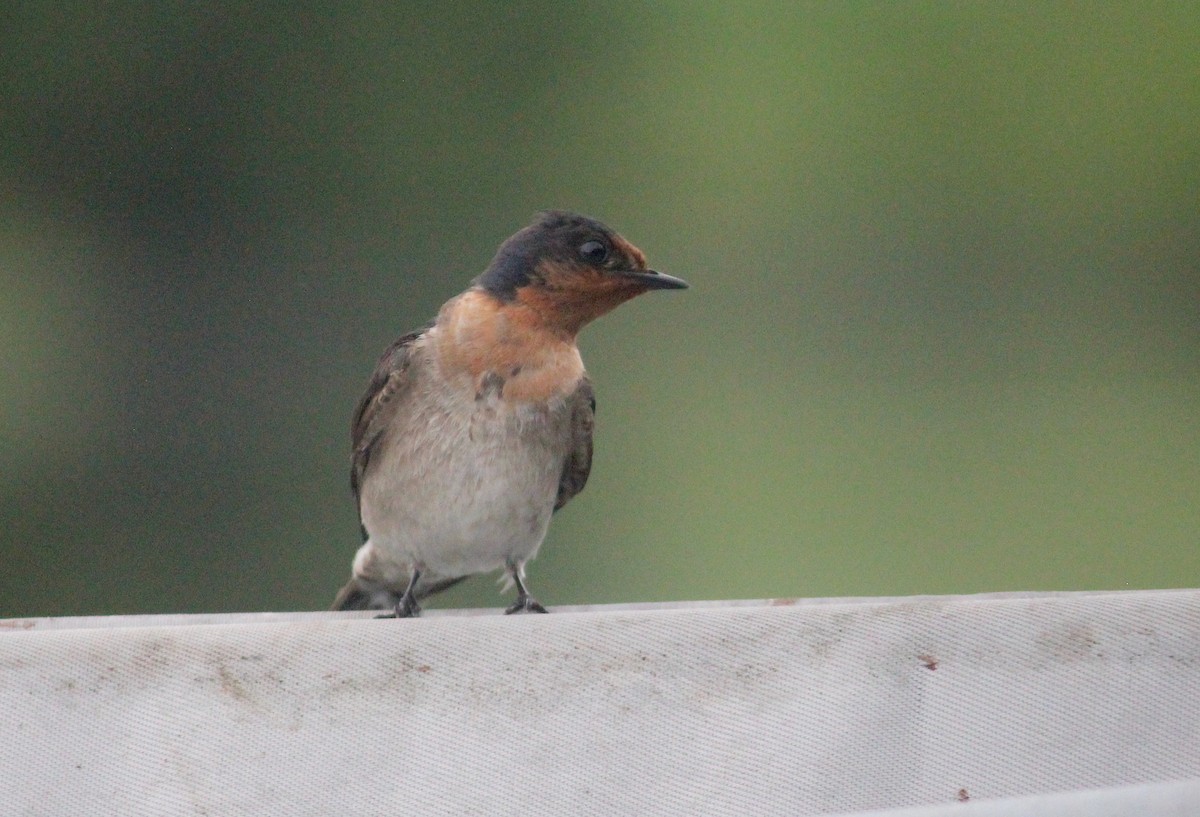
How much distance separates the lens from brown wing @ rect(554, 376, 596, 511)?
5.77ft

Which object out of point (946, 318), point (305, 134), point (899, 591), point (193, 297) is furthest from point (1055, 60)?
point (193, 297)

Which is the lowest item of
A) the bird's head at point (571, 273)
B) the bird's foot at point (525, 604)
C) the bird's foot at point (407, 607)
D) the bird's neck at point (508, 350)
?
the bird's foot at point (407, 607)

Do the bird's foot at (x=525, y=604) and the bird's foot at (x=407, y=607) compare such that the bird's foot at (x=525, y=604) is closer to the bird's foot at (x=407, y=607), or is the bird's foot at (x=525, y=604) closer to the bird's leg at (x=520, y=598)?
the bird's leg at (x=520, y=598)

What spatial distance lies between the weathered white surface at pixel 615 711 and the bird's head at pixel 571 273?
0.74 m

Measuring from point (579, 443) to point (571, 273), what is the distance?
23 centimetres

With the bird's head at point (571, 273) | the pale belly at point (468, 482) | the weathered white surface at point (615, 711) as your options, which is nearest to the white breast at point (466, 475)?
the pale belly at point (468, 482)

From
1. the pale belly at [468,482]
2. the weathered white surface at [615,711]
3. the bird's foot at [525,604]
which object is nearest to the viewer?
the weathered white surface at [615,711]

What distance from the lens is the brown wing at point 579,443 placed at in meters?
1.76

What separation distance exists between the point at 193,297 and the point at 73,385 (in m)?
0.33

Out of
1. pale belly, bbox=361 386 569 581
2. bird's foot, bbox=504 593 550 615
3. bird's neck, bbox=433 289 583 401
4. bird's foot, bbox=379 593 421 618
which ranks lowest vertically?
bird's foot, bbox=379 593 421 618

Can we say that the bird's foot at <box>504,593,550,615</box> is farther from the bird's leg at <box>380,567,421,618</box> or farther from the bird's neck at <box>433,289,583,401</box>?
the bird's neck at <box>433,289,583,401</box>

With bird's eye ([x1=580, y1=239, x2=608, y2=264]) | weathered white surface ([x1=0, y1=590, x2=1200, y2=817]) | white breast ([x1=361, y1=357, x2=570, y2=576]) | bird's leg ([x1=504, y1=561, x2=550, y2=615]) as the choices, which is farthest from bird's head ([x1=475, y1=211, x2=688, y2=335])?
weathered white surface ([x1=0, y1=590, x2=1200, y2=817])

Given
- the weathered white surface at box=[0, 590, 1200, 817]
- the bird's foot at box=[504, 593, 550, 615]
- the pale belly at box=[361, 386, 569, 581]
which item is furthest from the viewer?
the bird's foot at box=[504, 593, 550, 615]

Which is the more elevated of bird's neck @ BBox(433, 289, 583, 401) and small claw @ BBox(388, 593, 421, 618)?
bird's neck @ BBox(433, 289, 583, 401)
